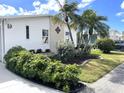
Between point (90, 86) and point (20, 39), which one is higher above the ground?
point (20, 39)

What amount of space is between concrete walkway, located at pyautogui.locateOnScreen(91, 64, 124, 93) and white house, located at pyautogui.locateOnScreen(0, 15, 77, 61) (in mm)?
7423

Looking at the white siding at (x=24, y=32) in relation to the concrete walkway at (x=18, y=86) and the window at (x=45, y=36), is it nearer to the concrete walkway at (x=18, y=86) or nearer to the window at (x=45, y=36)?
the window at (x=45, y=36)

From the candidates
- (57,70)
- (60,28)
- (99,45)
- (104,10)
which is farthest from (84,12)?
(57,70)

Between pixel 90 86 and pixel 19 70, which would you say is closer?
pixel 90 86

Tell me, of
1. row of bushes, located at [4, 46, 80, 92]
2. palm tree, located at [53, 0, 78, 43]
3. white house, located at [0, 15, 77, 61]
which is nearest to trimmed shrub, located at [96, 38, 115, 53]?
white house, located at [0, 15, 77, 61]

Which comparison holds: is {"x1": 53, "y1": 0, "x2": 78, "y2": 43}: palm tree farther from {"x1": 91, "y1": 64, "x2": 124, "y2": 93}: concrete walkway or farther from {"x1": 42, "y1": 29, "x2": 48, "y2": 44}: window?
{"x1": 91, "y1": 64, "x2": 124, "y2": 93}: concrete walkway

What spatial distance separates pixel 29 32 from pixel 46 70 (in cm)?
831

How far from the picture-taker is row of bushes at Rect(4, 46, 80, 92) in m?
9.30

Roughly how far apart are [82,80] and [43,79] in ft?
7.13

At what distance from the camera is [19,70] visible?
11250mm

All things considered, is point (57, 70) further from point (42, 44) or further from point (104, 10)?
point (104, 10)

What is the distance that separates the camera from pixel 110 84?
415 inches

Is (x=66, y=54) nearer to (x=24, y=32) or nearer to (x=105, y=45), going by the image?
(x=24, y=32)

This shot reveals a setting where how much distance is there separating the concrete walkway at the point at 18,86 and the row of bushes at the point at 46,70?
1.21 feet
